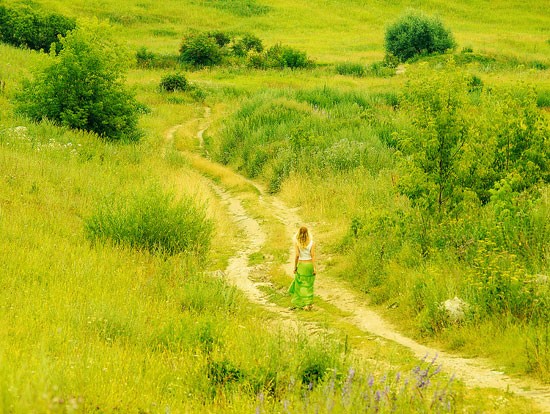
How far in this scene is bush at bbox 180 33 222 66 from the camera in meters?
Answer: 54.3

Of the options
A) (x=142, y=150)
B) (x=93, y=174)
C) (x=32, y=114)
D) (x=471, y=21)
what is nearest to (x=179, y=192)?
(x=93, y=174)

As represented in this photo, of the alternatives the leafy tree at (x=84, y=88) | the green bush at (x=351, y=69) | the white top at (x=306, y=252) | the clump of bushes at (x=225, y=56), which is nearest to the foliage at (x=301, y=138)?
the leafy tree at (x=84, y=88)

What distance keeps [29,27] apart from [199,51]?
13.0 m

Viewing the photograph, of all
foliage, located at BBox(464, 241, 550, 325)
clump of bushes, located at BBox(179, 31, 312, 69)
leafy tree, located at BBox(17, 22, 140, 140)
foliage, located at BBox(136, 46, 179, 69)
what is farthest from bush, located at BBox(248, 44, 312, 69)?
foliage, located at BBox(464, 241, 550, 325)

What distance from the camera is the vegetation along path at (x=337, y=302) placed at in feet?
23.2

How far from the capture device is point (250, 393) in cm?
634

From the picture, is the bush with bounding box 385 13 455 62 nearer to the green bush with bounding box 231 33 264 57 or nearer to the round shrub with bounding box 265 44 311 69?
the round shrub with bounding box 265 44 311 69

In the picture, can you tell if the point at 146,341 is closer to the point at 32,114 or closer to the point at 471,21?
the point at 32,114

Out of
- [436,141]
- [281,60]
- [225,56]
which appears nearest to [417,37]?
[281,60]

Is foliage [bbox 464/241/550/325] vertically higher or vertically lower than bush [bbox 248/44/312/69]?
lower

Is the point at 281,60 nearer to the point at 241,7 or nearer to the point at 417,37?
the point at 417,37

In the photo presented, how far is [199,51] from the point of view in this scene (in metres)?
54.4

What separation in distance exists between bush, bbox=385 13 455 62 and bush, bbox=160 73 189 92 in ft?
80.2

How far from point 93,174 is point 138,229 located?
519 centimetres
